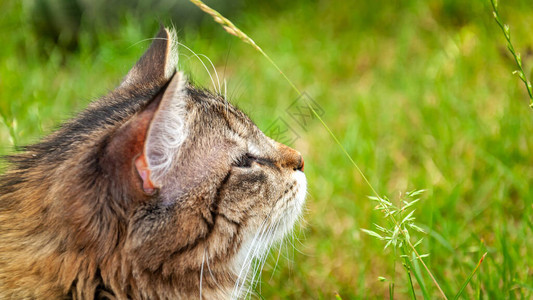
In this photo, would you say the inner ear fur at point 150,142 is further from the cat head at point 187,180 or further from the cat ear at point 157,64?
the cat ear at point 157,64

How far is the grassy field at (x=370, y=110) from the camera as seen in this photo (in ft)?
8.27

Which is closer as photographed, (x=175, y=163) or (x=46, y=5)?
(x=175, y=163)

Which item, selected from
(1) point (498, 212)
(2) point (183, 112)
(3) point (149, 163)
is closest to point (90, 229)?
(3) point (149, 163)

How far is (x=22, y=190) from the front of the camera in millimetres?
1763

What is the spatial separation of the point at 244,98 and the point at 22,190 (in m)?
2.35

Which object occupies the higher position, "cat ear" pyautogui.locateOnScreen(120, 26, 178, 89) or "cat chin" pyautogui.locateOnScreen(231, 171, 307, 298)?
"cat ear" pyautogui.locateOnScreen(120, 26, 178, 89)

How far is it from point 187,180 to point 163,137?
0.19 meters

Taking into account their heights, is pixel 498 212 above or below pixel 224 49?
below

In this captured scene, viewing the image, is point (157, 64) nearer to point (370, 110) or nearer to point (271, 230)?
point (271, 230)

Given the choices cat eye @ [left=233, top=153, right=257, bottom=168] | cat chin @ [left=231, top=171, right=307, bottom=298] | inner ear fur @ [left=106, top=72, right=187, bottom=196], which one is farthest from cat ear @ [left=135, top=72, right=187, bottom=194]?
cat chin @ [left=231, top=171, right=307, bottom=298]

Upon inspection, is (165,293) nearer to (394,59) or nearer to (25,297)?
(25,297)

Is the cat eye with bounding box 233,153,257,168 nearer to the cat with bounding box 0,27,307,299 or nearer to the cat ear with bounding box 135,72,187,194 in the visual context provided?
the cat with bounding box 0,27,307,299

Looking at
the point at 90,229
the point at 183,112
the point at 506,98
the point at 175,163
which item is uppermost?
the point at 506,98

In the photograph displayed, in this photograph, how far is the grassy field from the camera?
99.3 inches
